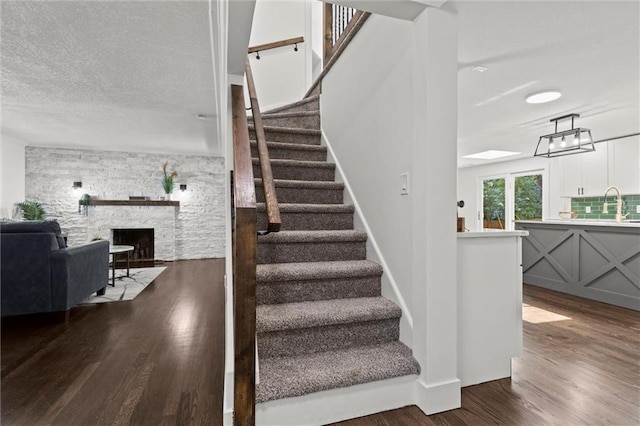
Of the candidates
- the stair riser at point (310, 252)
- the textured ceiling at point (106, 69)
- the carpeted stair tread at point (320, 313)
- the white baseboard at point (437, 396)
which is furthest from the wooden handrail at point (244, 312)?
the textured ceiling at point (106, 69)

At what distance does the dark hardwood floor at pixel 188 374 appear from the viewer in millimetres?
1634

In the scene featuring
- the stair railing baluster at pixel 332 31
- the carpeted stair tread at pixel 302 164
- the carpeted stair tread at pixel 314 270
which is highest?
the stair railing baluster at pixel 332 31

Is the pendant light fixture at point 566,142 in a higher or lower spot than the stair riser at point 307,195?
higher

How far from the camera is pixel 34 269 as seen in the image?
9.70 ft

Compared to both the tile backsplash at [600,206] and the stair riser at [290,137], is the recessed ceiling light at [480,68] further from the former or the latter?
the tile backsplash at [600,206]

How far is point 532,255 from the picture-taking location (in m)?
4.54

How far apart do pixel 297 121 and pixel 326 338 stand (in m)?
2.62

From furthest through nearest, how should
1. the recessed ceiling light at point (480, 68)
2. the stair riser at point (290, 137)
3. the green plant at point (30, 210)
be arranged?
the green plant at point (30, 210), the stair riser at point (290, 137), the recessed ceiling light at point (480, 68)

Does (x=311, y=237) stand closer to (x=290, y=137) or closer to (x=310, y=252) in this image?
(x=310, y=252)

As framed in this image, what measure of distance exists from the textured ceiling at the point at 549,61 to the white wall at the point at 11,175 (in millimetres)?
6956

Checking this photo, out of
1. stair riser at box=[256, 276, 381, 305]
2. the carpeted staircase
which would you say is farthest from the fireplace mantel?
stair riser at box=[256, 276, 381, 305]

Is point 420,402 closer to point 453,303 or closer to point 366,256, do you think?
point 453,303

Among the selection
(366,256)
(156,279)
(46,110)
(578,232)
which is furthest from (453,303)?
(46,110)

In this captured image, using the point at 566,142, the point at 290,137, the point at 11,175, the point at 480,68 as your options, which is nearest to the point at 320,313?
the point at 290,137
